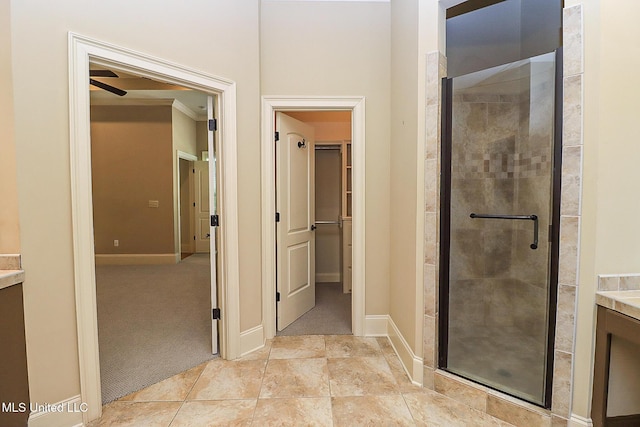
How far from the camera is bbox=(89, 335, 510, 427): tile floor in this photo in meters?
1.69

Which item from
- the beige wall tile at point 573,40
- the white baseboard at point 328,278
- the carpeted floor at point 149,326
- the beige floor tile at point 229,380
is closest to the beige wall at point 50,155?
the carpeted floor at point 149,326

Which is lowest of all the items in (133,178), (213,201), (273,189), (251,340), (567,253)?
(251,340)

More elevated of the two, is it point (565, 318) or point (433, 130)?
point (433, 130)

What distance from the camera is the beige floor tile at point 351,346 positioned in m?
2.41

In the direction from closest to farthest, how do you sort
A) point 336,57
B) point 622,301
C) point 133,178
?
point 622,301, point 336,57, point 133,178

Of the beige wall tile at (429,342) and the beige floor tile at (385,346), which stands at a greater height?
the beige wall tile at (429,342)

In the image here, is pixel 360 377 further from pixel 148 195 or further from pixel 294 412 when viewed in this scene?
pixel 148 195

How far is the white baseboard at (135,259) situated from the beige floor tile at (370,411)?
16.2ft

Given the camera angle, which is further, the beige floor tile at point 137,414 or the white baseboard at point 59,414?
the beige floor tile at point 137,414

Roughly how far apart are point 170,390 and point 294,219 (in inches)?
67.4

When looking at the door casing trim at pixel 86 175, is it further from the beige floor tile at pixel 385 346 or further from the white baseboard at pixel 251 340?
the beige floor tile at pixel 385 346

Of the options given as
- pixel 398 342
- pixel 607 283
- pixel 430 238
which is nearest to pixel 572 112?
pixel 607 283

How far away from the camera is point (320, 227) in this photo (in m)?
4.45

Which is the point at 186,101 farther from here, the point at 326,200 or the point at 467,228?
the point at 467,228
